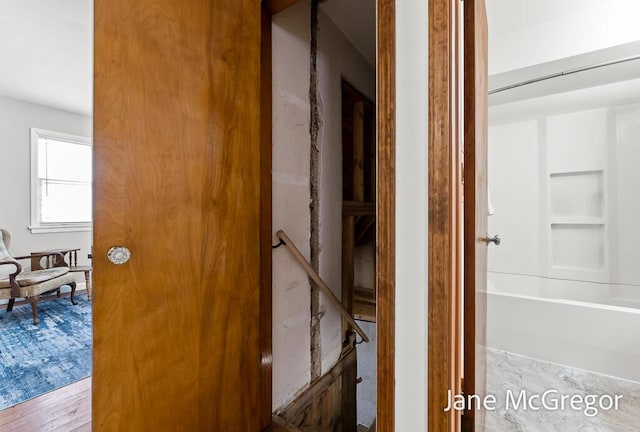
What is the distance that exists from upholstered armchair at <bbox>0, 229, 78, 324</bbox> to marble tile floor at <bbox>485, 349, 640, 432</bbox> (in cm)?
410

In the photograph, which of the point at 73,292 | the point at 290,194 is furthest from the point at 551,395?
the point at 73,292

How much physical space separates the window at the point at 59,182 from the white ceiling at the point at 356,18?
399 cm

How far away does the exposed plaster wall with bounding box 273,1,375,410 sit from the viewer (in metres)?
1.53

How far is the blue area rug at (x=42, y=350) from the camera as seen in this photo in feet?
5.96

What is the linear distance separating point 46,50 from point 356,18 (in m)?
2.66

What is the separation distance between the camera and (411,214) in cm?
78

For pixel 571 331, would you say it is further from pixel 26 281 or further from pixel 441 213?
pixel 26 281

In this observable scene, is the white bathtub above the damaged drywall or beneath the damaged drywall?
beneath

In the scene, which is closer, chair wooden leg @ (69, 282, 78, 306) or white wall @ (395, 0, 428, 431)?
white wall @ (395, 0, 428, 431)

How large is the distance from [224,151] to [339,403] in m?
1.92

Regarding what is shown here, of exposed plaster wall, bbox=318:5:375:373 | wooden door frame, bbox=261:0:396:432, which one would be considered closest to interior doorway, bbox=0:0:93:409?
exposed plaster wall, bbox=318:5:375:373

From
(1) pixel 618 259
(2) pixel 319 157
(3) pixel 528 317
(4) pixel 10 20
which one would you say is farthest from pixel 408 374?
(4) pixel 10 20

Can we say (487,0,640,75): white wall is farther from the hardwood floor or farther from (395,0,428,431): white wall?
the hardwood floor

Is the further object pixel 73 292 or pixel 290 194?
pixel 73 292
